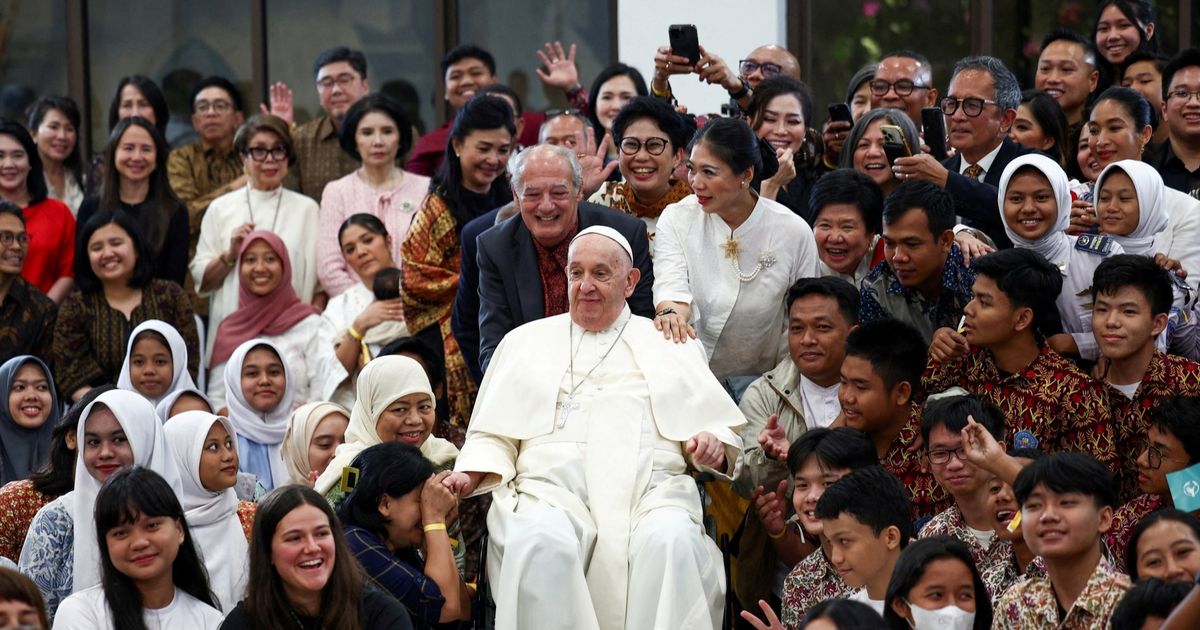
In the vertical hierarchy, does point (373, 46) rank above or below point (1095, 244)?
above

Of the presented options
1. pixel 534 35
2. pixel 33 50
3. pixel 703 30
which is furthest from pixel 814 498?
pixel 33 50

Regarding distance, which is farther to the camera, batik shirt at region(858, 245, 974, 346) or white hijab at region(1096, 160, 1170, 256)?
batik shirt at region(858, 245, 974, 346)

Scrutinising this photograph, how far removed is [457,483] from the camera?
6008 mm

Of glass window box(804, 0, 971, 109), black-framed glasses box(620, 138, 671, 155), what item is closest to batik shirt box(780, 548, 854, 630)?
black-framed glasses box(620, 138, 671, 155)

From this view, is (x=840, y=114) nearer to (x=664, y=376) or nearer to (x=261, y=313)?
(x=664, y=376)

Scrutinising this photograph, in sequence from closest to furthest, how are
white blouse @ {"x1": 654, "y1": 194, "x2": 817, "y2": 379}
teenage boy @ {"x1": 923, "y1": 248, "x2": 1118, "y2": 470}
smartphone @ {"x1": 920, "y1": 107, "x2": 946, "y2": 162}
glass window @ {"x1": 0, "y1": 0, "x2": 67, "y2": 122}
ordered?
teenage boy @ {"x1": 923, "y1": 248, "x2": 1118, "y2": 470}
white blouse @ {"x1": 654, "y1": 194, "x2": 817, "y2": 379}
smartphone @ {"x1": 920, "y1": 107, "x2": 946, "y2": 162}
glass window @ {"x1": 0, "y1": 0, "x2": 67, "y2": 122}

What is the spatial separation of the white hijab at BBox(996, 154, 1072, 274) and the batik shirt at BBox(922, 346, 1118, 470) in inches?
16.9

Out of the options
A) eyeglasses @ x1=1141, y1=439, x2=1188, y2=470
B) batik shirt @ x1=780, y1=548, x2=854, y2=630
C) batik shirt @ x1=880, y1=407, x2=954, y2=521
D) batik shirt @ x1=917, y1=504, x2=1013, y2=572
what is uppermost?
eyeglasses @ x1=1141, y1=439, x2=1188, y2=470

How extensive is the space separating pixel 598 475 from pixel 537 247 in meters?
1.10

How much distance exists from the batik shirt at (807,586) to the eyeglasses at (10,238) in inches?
158

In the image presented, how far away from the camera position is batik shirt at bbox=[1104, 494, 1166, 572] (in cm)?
570

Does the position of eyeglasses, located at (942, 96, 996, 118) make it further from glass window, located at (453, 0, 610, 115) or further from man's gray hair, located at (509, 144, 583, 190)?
glass window, located at (453, 0, 610, 115)

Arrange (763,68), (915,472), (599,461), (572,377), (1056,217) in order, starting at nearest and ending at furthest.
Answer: (599,461) → (915,472) → (572,377) → (1056,217) → (763,68)

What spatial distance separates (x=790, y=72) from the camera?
870cm
